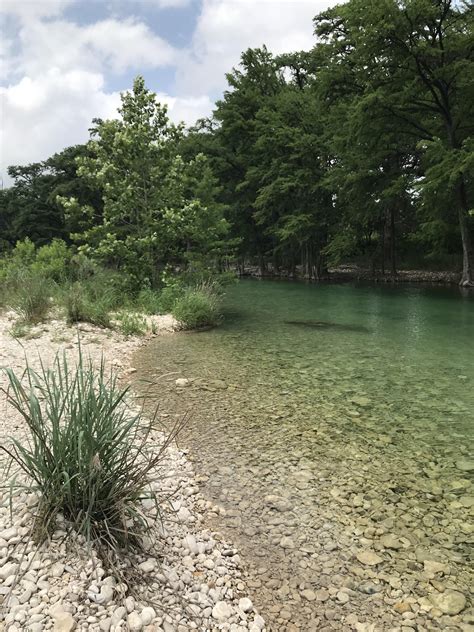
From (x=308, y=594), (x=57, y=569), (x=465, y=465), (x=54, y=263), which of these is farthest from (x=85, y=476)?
(x=54, y=263)

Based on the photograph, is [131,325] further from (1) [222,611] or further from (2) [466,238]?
(2) [466,238]

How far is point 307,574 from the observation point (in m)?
3.02

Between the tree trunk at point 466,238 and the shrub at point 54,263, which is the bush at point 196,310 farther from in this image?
the tree trunk at point 466,238

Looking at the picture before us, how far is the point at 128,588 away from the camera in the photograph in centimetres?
247

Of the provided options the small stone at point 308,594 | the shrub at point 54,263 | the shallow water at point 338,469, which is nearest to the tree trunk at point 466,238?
the shallow water at point 338,469

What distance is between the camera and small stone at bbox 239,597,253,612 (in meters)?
2.65

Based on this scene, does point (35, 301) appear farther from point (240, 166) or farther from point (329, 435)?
point (240, 166)

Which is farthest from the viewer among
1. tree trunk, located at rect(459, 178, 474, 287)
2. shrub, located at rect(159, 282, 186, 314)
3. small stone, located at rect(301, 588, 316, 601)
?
tree trunk, located at rect(459, 178, 474, 287)

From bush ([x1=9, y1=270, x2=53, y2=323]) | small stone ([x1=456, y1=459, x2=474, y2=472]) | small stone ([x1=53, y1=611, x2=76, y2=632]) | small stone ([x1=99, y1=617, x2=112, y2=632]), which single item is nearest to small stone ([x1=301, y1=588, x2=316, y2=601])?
small stone ([x1=99, y1=617, x2=112, y2=632])

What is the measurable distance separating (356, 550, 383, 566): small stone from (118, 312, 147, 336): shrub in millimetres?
8551

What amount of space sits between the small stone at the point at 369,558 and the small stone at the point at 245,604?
2.99 ft

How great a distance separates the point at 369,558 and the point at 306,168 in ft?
→ 108

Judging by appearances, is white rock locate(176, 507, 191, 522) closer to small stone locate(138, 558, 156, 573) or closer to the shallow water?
the shallow water

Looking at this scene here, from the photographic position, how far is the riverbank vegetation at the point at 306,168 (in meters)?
15.5
